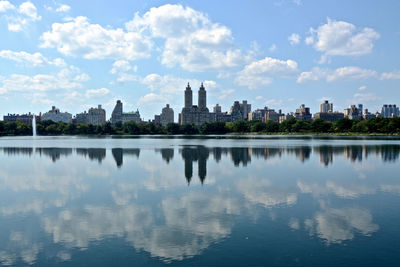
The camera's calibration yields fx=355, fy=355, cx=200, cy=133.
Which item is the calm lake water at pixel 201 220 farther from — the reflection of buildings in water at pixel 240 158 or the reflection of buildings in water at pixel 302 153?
the reflection of buildings in water at pixel 302 153

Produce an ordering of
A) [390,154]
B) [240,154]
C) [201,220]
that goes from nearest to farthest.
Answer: [201,220], [390,154], [240,154]

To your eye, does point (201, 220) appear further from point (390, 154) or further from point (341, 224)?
point (390, 154)

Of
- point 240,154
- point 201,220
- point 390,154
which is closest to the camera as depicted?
point 201,220

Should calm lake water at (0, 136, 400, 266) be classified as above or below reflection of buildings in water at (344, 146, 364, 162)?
below

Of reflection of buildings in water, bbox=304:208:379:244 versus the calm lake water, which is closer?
the calm lake water

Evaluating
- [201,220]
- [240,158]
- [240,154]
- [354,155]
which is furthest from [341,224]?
[354,155]

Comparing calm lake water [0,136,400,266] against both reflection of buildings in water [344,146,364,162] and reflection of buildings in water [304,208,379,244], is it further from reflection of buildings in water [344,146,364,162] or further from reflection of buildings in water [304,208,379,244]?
reflection of buildings in water [344,146,364,162]

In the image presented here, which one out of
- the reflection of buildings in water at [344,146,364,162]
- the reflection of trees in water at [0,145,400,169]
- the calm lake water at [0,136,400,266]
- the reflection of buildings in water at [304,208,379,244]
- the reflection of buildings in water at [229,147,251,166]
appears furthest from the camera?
the reflection of buildings in water at [344,146,364,162]

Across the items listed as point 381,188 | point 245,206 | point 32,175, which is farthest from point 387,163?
point 32,175

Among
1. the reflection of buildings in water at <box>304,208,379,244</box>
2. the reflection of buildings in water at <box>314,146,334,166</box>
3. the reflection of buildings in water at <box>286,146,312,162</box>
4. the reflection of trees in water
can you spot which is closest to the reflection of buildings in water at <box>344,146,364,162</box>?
the reflection of trees in water

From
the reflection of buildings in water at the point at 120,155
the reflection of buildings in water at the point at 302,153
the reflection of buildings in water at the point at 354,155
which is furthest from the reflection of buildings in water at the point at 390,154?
the reflection of buildings in water at the point at 120,155

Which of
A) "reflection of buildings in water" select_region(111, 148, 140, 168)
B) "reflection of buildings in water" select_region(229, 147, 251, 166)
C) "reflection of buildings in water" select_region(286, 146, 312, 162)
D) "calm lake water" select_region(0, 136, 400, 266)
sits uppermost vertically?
"reflection of buildings in water" select_region(286, 146, 312, 162)

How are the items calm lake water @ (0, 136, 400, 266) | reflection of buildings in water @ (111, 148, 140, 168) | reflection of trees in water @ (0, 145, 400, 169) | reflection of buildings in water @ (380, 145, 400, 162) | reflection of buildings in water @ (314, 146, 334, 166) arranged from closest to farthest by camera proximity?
calm lake water @ (0, 136, 400, 266), reflection of buildings in water @ (314, 146, 334, 166), reflection of buildings in water @ (111, 148, 140, 168), reflection of trees in water @ (0, 145, 400, 169), reflection of buildings in water @ (380, 145, 400, 162)

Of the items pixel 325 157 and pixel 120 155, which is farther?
pixel 120 155
